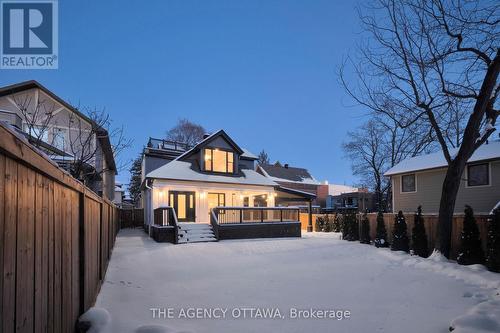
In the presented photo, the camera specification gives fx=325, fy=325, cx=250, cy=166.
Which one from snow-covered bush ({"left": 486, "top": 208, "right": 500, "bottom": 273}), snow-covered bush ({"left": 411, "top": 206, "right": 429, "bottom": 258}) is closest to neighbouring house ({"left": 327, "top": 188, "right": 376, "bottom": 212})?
snow-covered bush ({"left": 411, "top": 206, "right": 429, "bottom": 258})

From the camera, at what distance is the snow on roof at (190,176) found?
1783 centimetres

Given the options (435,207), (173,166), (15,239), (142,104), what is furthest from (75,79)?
(15,239)

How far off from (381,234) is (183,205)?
10.6 m

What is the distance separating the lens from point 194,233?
1523cm

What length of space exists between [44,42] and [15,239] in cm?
1378

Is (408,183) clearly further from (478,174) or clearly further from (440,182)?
(478,174)

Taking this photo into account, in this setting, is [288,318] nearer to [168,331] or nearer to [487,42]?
[168,331]

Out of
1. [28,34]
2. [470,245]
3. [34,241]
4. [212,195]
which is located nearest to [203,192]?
[212,195]

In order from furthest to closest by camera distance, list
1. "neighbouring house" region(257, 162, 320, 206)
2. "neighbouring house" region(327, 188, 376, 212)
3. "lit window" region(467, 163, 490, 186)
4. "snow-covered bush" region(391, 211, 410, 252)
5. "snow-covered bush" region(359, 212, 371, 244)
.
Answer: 1. "neighbouring house" region(257, 162, 320, 206)
2. "neighbouring house" region(327, 188, 376, 212)
3. "lit window" region(467, 163, 490, 186)
4. "snow-covered bush" region(359, 212, 371, 244)
5. "snow-covered bush" region(391, 211, 410, 252)

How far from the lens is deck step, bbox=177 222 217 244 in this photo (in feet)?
48.0

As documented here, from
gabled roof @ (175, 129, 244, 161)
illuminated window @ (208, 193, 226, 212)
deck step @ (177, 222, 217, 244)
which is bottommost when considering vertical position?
deck step @ (177, 222, 217, 244)

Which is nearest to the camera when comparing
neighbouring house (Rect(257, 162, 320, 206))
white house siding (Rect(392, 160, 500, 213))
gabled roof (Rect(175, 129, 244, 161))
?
white house siding (Rect(392, 160, 500, 213))

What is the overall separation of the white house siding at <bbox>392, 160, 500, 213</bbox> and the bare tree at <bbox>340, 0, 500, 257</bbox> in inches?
209

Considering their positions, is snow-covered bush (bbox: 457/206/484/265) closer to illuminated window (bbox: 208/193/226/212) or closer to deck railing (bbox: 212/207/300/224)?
deck railing (bbox: 212/207/300/224)
